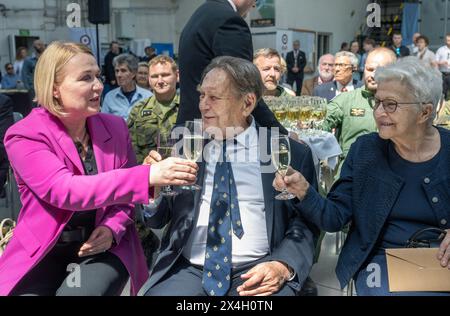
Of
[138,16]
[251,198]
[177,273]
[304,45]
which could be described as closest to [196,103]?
[251,198]

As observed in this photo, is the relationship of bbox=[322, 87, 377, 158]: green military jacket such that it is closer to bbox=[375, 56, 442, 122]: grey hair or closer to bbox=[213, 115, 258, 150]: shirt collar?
bbox=[213, 115, 258, 150]: shirt collar

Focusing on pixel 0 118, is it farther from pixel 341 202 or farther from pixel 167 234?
pixel 341 202

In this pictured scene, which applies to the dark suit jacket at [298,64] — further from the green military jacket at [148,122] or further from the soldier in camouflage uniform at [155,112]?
the green military jacket at [148,122]

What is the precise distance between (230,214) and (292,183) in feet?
0.95

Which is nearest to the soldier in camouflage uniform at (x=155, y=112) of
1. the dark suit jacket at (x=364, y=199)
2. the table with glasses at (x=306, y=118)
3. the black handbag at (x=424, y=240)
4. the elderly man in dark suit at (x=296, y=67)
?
the table with glasses at (x=306, y=118)

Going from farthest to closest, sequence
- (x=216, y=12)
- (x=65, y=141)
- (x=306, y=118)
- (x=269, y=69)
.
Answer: (x=269, y=69) < (x=306, y=118) < (x=216, y=12) < (x=65, y=141)

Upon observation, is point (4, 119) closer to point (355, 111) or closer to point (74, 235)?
point (74, 235)

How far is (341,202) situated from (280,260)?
0.35m

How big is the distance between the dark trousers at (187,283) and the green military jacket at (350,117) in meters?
1.97

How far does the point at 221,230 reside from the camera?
2.02m

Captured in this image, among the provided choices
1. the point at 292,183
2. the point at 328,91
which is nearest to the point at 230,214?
the point at 292,183

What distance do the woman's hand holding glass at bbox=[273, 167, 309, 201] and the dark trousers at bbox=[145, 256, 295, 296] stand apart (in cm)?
31

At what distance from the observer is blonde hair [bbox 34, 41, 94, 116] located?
1950 millimetres

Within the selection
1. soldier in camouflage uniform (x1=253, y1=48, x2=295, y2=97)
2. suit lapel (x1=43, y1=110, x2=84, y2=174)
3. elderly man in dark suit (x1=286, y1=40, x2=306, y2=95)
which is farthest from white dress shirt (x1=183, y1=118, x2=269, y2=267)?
elderly man in dark suit (x1=286, y1=40, x2=306, y2=95)
